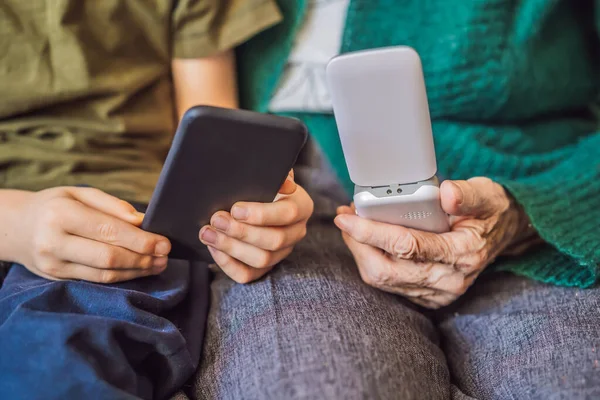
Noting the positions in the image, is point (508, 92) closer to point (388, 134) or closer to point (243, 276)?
point (388, 134)

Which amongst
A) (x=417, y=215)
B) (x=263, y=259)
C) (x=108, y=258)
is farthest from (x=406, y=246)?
(x=108, y=258)

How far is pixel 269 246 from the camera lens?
21.6 inches

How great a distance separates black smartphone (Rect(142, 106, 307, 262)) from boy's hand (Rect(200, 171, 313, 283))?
0.04ft

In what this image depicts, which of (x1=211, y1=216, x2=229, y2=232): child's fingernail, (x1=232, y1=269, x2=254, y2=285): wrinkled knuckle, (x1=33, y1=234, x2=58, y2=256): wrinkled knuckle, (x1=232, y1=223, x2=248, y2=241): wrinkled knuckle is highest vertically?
(x1=211, y1=216, x2=229, y2=232): child's fingernail

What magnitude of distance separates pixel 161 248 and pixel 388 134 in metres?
0.22

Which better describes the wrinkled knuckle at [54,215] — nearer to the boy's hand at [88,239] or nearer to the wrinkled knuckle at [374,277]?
the boy's hand at [88,239]

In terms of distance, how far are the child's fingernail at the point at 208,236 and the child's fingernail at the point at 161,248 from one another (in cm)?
3

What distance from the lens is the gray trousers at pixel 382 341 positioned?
0.46m

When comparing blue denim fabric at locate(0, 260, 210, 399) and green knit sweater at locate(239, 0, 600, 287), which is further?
green knit sweater at locate(239, 0, 600, 287)

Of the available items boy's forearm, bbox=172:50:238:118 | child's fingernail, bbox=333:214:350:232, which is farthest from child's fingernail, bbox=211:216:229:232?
boy's forearm, bbox=172:50:238:118

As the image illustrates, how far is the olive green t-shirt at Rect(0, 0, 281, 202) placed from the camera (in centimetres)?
63

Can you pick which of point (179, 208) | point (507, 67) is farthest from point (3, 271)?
point (507, 67)

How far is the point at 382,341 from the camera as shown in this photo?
0.51m

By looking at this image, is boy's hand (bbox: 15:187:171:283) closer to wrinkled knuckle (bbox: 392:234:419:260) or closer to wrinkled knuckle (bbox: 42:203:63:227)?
wrinkled knuckle (bbox: 42:203:63:227)
